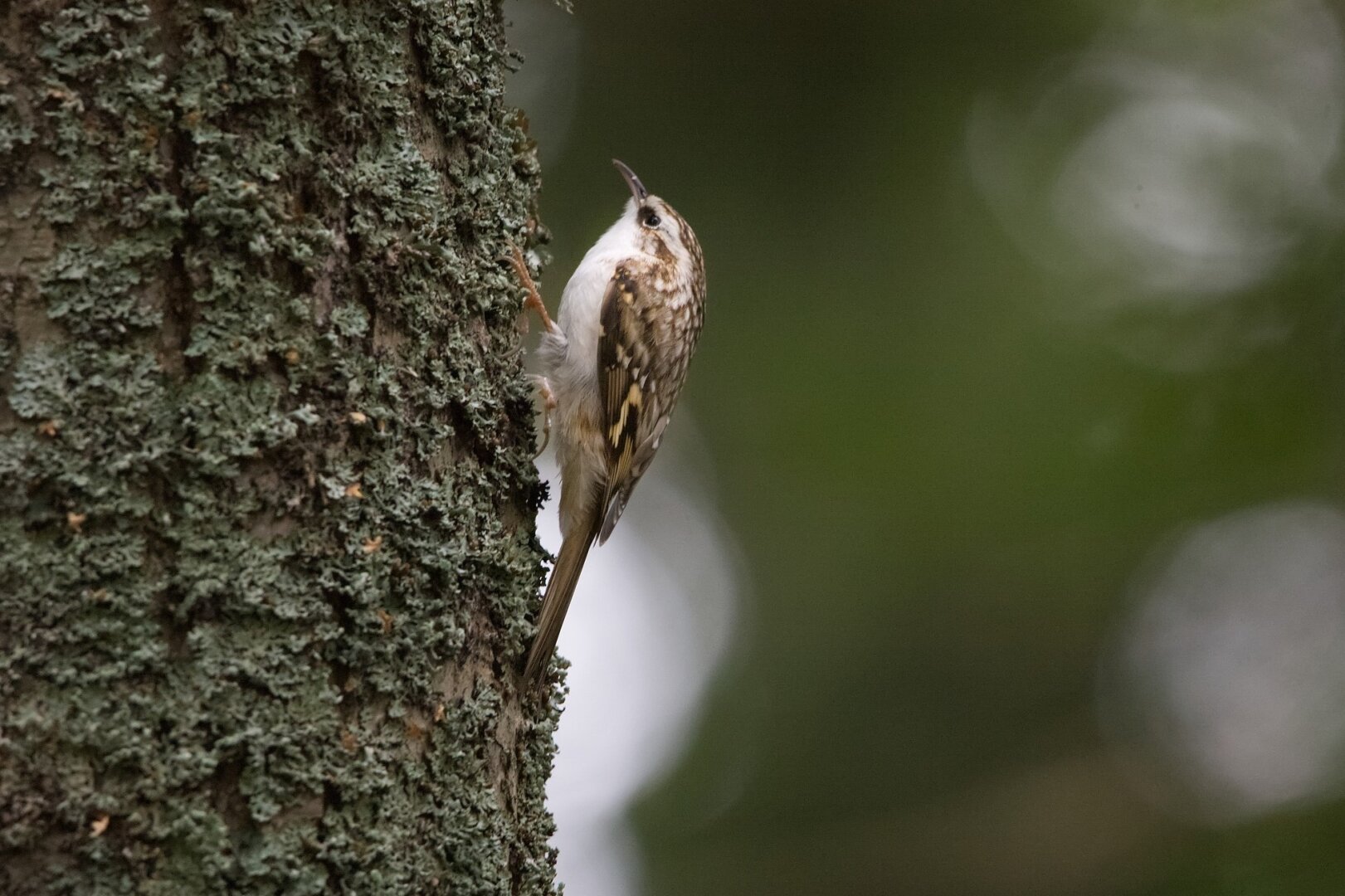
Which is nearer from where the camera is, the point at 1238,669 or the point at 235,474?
the point at 235,474

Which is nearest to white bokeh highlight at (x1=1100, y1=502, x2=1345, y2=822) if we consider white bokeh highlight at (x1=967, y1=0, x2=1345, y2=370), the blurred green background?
the blurred green background

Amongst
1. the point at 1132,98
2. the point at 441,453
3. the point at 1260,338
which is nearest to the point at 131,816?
the point at 441,453

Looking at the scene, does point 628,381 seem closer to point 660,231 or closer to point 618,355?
point 618,355

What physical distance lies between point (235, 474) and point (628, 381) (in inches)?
64.6

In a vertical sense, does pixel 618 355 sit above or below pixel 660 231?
below

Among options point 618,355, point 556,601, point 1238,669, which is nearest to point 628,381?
point 618,355

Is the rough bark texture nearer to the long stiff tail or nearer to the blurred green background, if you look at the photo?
the long stiff tail

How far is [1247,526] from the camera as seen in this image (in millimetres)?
3947

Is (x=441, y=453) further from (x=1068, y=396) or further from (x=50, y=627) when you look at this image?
(x=1068, y=396)

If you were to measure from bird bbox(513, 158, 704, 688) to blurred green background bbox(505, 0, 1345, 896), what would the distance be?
2.50ft

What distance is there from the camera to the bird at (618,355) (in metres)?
2.86

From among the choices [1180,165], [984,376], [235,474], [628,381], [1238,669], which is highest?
[1180,165]

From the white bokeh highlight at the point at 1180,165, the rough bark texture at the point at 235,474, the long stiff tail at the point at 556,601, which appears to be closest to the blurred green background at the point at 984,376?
the white bokeh highlight at the point at 1180,165

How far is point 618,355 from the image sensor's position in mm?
3045
